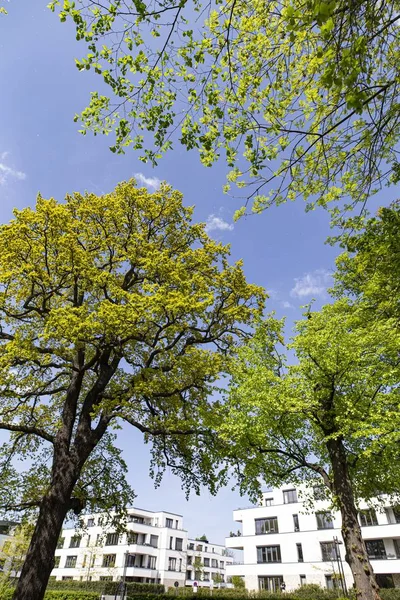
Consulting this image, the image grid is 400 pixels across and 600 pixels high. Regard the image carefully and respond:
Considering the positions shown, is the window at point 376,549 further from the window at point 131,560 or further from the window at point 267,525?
the window at point 131,560

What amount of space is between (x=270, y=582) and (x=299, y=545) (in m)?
4.61

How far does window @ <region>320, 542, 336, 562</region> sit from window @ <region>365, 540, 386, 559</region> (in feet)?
9.82

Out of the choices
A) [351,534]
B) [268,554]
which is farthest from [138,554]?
[351,534]

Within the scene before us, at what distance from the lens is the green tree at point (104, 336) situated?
1112 centimetres

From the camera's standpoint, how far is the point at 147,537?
49125 mm

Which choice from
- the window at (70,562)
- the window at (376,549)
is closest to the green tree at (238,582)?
the window at (376,549)

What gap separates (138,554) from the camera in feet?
152

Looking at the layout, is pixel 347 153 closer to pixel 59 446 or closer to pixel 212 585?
pixel 59 446

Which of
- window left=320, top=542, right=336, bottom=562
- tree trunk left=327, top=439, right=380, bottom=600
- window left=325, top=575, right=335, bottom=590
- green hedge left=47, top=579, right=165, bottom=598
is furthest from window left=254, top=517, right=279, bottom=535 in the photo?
tree trunk left=327, top=439, right=380, bottom=600

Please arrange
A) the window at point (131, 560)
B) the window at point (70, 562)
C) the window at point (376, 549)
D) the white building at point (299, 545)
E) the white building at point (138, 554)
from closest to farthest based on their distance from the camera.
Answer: the white building at point (299, 545)
the window at point (376, 549)
the white building at point (138, 554)
the window at point (131, 560)
the window at point (70, 562)

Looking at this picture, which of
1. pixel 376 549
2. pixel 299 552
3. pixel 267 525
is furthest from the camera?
pixel 267 525

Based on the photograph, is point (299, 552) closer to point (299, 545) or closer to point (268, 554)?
point (299, 545)

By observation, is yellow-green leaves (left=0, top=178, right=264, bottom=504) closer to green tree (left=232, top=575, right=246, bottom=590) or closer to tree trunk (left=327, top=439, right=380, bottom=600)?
tree trunk (left=327, top=439, right=380, bottom=600)

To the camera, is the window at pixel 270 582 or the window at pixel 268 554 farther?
the window at pixel 268 554
